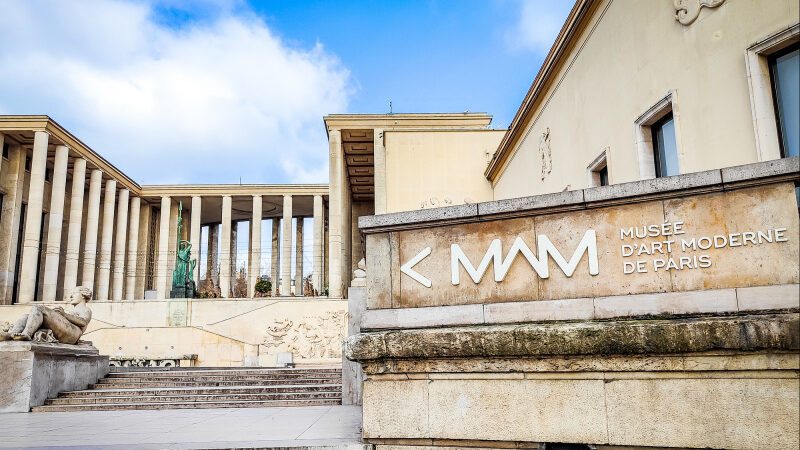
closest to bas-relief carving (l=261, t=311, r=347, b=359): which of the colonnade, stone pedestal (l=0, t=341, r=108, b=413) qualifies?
the colonnade

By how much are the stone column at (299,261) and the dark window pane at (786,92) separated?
41.5m

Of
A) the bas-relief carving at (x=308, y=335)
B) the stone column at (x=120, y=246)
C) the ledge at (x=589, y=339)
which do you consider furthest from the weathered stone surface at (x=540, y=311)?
the stone column at (x=120, y=246)

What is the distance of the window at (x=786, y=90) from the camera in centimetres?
803

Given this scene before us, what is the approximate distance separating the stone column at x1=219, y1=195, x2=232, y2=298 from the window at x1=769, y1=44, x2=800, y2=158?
3517 centimetres

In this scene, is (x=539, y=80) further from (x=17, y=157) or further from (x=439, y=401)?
(x=17, y=157)

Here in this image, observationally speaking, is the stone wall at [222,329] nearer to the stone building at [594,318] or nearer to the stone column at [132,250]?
the stone column at [132,250]

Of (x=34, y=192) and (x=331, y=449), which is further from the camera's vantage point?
(x=34, y=192)

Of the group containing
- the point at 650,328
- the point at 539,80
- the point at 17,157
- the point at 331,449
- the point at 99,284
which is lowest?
the point at 331,449

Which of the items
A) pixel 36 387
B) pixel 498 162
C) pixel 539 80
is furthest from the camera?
pixel 498 162

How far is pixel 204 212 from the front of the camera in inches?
1984

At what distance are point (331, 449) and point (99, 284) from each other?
3871 centimetres

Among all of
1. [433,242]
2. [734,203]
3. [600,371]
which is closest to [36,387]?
[433,242]

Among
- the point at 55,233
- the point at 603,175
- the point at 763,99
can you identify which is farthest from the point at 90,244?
the point at 763,99

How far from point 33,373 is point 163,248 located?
34325mm
